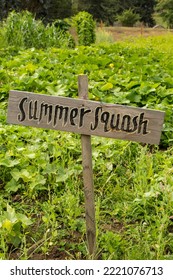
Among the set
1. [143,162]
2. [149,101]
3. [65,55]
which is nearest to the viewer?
[143,162]

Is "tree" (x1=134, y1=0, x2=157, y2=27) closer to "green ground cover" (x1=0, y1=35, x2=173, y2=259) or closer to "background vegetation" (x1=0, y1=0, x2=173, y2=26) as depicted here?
"background vegetation" (x1=0, y1=0, x2=173, y2=26)

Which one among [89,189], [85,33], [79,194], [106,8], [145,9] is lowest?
[79,194]

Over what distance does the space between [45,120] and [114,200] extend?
1201 millimetres

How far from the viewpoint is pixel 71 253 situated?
3.16 meters

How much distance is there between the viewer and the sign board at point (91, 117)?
8.92 ft

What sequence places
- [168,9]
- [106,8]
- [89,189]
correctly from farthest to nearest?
[106,8] < [168,9] < [89,189]

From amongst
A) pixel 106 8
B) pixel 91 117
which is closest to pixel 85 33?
pixel 91 117

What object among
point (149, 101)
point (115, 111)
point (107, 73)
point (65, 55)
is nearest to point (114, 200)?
point (115, 111)

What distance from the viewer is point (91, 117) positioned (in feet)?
8.98

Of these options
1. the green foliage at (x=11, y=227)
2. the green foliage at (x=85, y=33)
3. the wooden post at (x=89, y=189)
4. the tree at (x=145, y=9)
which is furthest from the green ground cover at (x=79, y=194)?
the tree at (x=145, y=9)

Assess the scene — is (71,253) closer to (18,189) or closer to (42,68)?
(18,189)

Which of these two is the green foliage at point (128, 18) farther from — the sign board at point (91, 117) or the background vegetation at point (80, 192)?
the sign board at point (91, 117)

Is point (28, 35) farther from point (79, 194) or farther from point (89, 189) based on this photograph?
point (89, 189)

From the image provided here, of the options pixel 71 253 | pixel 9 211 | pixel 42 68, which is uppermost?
pixel 42 68
